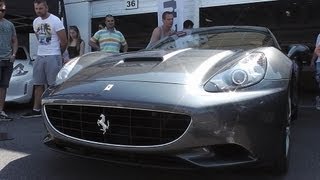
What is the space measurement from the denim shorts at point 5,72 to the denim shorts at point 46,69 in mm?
358

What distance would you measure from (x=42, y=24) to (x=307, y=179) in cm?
438

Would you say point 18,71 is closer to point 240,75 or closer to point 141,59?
point 141,59

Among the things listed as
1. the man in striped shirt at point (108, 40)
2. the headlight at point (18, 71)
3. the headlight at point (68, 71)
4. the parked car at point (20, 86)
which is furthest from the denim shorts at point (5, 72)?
the headlight at point (68, 71)

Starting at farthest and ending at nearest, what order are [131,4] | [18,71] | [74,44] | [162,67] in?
[131,4] → [74,44] → [18,71] → [162,67]

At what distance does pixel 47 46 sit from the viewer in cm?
674

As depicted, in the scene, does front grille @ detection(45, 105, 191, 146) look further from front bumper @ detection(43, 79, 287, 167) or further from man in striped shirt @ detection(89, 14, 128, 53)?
man in striped shirt @ detection(89, 14, 128, 53)

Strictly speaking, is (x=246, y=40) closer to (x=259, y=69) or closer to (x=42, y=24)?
(x=259, y=69)

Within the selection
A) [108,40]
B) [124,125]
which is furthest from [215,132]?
[108,40]

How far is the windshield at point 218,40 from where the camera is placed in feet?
14.9

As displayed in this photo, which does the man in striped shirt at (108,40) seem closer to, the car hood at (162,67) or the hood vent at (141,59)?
the car hood at (162,67)

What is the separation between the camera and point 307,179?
3674 mm

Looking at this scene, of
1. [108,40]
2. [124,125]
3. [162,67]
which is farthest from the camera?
[108,40]

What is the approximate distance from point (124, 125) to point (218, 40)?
183 centimetres

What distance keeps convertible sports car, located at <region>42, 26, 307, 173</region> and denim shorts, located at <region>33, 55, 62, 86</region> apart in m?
3.08
